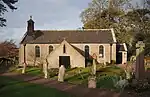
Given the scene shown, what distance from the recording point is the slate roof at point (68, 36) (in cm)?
5600

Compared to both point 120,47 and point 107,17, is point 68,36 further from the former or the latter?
point 107,17

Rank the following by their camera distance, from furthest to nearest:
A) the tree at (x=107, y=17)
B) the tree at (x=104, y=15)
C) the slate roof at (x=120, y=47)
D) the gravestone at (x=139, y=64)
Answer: the tree at (x=104, y=15)
the tree at (x=107, y=17)
the slate roof at (x=120, y=47)
the gravestone at (x=139, y=64)

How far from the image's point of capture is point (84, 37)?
187 feet

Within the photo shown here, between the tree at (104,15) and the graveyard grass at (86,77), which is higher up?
the tree at (104,15)

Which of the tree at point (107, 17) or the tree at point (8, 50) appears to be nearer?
the tree at point (8, 50)

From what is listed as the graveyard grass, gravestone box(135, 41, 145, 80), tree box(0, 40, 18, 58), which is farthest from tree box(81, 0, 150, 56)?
gravestone box(135, 41, 145, 80)

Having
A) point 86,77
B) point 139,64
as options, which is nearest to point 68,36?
point 86,77

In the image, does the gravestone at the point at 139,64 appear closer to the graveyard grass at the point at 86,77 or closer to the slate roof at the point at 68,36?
the graveyard grass at the point at 86,77

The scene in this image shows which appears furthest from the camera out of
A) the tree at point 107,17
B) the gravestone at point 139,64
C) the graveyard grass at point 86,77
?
the tree at point 107,17

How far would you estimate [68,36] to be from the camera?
57875 millimetres

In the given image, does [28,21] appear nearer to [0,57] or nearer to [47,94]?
[0,57]

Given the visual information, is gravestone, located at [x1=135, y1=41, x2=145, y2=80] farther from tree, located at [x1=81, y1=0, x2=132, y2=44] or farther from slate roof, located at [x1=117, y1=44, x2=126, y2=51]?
tree, located at [x1=81, y1=0, x2=132, y2=44]

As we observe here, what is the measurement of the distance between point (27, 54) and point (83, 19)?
2106 centimetres

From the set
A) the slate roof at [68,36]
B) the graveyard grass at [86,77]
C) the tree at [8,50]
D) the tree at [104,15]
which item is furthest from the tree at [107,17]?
the graveyard grass at [86,77]
